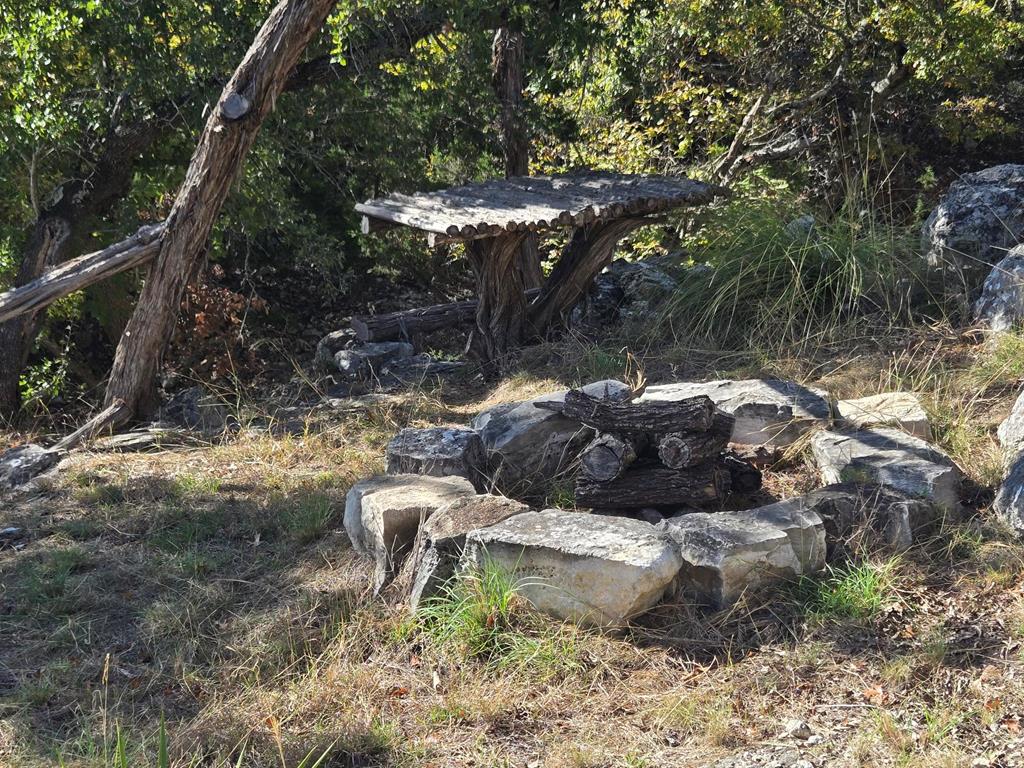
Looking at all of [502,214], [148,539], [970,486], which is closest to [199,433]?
[148,539]

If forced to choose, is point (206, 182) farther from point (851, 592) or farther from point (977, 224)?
point (977, 224)

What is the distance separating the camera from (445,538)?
164 inches

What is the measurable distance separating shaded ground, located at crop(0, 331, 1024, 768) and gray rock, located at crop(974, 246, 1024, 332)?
4.20 feet

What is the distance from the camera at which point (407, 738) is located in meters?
3.47

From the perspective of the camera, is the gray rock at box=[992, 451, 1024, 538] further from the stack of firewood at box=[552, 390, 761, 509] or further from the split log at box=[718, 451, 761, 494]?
the stack of firewood at box=[552, 390, 761, 509]

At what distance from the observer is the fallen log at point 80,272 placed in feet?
23.2

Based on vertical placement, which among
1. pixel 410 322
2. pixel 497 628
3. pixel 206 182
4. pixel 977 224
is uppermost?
pixel 206 182

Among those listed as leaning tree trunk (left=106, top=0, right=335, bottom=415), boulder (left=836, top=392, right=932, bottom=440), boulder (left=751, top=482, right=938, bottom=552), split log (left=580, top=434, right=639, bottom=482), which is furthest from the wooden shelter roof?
boulder (left=751, top=482, right=938, bottom=552)

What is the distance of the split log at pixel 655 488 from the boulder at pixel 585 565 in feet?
1.94

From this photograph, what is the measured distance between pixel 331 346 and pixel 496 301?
2168mm

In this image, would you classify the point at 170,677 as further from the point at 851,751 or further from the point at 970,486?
the point at 970,486

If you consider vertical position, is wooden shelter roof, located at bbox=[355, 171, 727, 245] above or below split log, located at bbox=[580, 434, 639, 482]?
above

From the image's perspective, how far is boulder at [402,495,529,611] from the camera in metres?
4.14

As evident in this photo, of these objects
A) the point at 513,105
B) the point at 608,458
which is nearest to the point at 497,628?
the point at 608,458
